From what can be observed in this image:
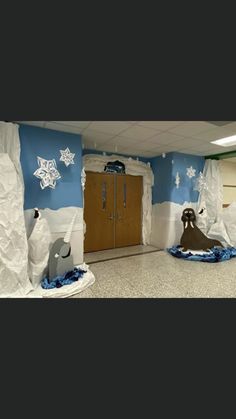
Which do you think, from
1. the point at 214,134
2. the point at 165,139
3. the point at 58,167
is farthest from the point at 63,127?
the point at 214,134

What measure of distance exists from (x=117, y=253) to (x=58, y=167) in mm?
2372

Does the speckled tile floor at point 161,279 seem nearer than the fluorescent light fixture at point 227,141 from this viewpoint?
Yes

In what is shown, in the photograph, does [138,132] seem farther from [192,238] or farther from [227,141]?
[192,238]

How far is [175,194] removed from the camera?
181 inches

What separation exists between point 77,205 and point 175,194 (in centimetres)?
249

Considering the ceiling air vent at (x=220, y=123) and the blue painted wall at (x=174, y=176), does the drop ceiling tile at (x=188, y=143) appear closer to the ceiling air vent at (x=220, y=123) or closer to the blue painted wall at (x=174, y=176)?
the blue painted wall at (x=174, y=176)

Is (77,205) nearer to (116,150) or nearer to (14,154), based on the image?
(14,154)

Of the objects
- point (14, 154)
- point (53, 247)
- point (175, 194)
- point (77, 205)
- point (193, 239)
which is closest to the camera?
point (14, 154)

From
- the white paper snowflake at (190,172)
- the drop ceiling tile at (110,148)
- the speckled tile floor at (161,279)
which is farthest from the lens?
the white paper snowflake at (190,172)

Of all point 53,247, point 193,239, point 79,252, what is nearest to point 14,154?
point 53,247

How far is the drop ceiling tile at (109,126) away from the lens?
9.05 feet

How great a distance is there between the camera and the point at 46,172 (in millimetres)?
2805

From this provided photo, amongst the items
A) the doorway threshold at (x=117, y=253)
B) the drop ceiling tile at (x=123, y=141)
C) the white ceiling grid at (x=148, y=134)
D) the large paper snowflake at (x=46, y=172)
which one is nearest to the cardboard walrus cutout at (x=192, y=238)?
the doorway threshold at (x=117, y=253)

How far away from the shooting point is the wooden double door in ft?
14.7
